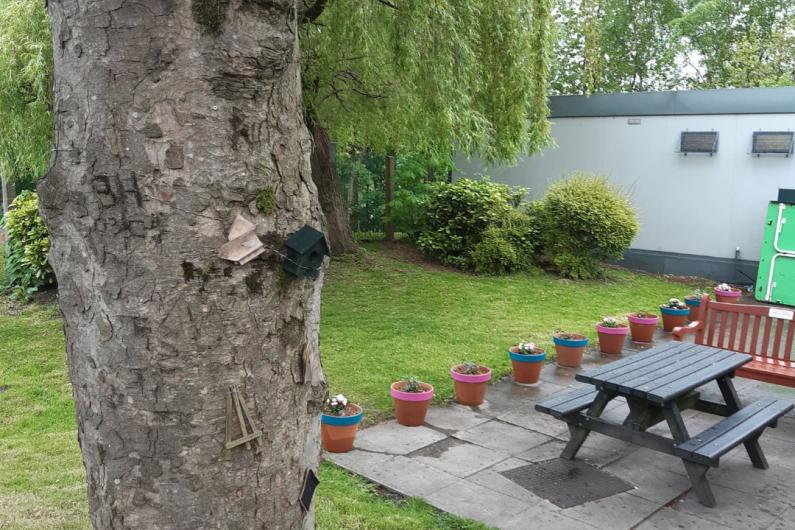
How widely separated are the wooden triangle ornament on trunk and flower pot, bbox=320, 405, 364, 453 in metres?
2.89

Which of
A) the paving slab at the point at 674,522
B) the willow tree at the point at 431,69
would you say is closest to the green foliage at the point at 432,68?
the willow tree at the point at 431,69

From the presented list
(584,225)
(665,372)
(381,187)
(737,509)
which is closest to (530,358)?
(665,372)

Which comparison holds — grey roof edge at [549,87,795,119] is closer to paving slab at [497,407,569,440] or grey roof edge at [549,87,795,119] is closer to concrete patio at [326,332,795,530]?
concrete patio at [326,332,795,530]

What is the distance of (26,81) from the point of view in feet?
26.0

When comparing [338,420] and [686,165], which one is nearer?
[338,420]

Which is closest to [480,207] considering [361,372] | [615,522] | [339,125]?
[339,125]

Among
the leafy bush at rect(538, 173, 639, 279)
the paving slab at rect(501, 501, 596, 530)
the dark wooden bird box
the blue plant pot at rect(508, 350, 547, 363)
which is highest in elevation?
the dark wooden bird box

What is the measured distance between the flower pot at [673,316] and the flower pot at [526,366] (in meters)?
3.02

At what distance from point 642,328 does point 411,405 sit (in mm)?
3922

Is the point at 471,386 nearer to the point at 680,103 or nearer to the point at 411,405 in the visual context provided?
the point at 411,405

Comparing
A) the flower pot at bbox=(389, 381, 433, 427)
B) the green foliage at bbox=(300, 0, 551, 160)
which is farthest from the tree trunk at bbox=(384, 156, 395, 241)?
the flower pot at bbox=(389, 381, 433, 427)

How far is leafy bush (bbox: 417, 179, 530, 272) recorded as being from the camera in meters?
11.7

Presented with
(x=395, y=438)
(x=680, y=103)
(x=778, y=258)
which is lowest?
(x=395, y=438)

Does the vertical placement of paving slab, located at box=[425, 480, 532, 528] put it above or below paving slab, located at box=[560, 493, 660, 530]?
below
